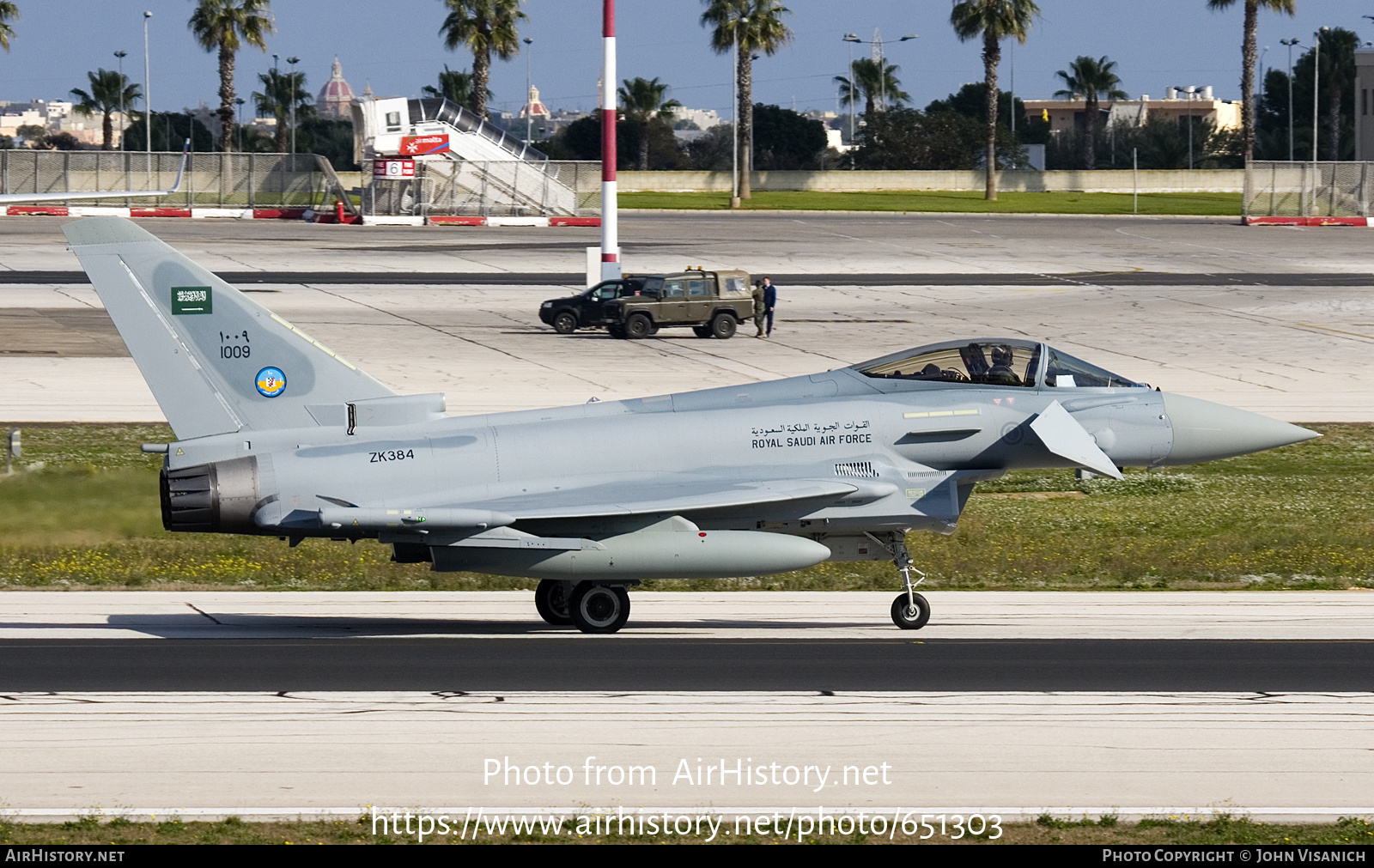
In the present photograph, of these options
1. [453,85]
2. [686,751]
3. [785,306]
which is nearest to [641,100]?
[453,85]

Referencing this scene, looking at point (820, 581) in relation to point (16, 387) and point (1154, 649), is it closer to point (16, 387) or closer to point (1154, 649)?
point (1154, 649)

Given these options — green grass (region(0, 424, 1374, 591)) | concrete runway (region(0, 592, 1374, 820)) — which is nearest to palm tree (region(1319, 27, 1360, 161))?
green grass (region(0, 424, 1374, 591))

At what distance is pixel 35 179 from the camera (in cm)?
8950

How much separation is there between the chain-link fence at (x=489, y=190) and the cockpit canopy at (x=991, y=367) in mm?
72102

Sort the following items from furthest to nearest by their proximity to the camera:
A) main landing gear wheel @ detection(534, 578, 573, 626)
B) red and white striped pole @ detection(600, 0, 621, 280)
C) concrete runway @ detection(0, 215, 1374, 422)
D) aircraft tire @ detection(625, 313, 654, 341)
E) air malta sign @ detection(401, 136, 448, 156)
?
1. air malta sign @ detection(401, 136, 448, 156)
2. aircraft tire @ detection(625, 313, 654, 341)
3. red and white striped pole @ detection(600, 0, 621, 280)
4. concrete runway @ detection(0, 215, 1374, 422)
5. main landing gear wheel @ detection(534, 578, 573, 626)

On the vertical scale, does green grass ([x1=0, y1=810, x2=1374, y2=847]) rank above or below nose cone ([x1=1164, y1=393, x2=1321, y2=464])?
below

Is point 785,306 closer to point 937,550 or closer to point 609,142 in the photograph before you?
point 609,142

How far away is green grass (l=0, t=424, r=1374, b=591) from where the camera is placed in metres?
20.7

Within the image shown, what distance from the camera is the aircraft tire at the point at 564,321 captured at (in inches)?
1897

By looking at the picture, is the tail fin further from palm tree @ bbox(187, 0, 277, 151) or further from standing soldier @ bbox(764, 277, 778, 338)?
palm tree @ bbox(187, 0, 277, 151)

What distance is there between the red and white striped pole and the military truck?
0.93m

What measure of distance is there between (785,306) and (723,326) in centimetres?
771

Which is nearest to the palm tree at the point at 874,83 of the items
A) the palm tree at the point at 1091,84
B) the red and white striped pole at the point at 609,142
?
the palm tree at the point at 1091,84
